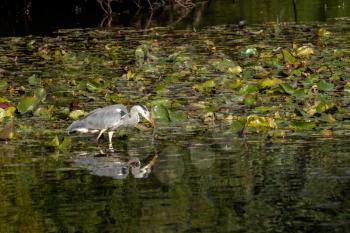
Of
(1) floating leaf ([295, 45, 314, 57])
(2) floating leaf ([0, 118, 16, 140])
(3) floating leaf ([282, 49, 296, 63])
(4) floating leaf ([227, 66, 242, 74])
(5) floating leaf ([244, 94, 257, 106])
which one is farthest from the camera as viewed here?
(1) floating leaf ([295, 45, 314, 57])

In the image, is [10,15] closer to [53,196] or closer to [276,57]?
[276,57]

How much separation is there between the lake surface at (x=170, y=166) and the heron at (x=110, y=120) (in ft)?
0.57

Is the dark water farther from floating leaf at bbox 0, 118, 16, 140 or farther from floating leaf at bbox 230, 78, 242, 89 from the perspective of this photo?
floating leaf at bbox 0, 118, 16, 140

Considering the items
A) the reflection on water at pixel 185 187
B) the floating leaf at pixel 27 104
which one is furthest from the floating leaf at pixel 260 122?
the floating leaf at pixel 27 104

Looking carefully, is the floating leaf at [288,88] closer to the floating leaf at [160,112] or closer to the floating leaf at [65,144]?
the floating leaf at [160,112]

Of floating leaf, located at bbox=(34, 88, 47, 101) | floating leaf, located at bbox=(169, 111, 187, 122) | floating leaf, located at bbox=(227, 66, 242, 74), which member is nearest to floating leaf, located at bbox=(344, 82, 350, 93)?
floating leaf, located at bbox=(169, 111, 187, 122)

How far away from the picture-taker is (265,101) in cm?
1156

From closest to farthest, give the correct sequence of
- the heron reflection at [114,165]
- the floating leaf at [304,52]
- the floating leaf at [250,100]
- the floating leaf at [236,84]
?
the heron reflection at [114,165]
the floating leaf at [250,100]
the floating leaf at [236,84]
the floating leaf at [304,52]

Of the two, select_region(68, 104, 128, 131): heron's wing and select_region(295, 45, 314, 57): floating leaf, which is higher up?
select_region(68, 104, 128, 131): heron's wing

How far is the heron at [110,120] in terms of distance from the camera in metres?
10.1

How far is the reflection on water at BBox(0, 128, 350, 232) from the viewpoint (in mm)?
7125

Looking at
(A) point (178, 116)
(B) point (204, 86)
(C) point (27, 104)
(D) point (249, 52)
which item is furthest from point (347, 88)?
(D) point (249, 52)

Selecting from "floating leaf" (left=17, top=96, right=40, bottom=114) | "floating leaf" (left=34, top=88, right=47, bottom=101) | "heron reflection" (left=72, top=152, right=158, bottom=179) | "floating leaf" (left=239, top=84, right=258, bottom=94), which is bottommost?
"heron reflection" (left=72, top=152, right=158, bottom=179)

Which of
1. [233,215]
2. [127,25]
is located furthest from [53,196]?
[127,25]
